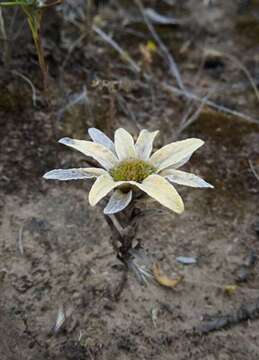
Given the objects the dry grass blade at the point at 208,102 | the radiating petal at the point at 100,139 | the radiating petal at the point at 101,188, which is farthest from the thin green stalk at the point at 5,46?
the radiating petal at the point at 101,188

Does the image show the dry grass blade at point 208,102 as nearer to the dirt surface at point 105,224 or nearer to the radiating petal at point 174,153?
the dirt surface at point 105,224

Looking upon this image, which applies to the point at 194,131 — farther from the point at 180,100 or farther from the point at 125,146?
the point at 125,146

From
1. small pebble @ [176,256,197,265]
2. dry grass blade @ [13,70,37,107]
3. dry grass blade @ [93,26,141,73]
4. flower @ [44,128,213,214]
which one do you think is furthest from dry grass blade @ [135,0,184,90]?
flower @ [44,128,213,214]

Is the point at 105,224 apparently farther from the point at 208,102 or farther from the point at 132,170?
the point at 208,102

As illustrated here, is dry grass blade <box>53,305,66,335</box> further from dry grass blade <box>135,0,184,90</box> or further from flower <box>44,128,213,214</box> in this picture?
dry grass blade <box>135,0,184,90</box>

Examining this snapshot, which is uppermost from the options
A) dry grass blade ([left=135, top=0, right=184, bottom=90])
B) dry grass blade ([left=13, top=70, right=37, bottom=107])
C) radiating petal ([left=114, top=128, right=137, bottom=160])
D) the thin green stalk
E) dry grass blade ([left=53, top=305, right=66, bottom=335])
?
radiating petal ([left=114, top=128, right=137, bottom=160])

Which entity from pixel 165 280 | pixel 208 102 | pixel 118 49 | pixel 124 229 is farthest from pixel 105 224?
pixel 118 49

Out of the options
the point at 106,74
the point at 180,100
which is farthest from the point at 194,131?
the point at 106,74
